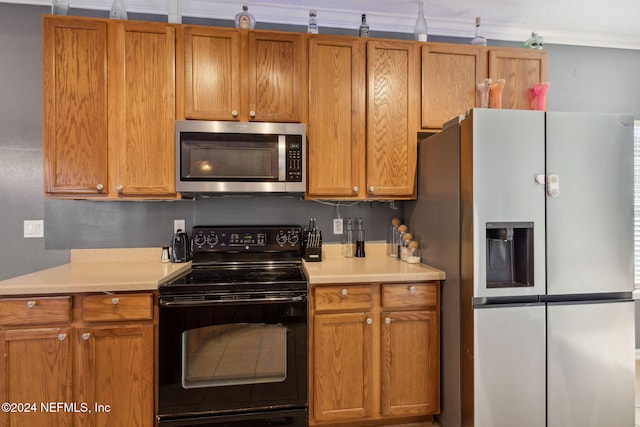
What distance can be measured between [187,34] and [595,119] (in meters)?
2.35

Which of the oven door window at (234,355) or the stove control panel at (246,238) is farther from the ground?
the stove control panel at (246,238)

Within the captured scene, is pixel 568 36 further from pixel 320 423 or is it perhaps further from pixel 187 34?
pixel 320 423

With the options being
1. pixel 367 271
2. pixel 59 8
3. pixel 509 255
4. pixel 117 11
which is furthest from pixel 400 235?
pixel 59 8

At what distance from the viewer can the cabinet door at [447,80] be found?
212 centimetres

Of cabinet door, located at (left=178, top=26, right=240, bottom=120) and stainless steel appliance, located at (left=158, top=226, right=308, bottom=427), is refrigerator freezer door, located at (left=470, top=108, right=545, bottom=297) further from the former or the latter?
cabinet door, located at (left=178, top=26, right=240, bottom=120)

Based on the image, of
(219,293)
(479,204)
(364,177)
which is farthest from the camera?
(364,177)

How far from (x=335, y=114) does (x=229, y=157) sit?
0.74 metres

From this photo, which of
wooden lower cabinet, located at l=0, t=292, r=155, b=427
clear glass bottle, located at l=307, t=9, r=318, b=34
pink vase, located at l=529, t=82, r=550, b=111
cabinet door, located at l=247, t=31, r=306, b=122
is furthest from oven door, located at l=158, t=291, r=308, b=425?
pink vase, located at l=529, t=82, r=550, b=111

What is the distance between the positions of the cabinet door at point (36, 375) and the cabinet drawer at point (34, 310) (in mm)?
50

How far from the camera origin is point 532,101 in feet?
7.14

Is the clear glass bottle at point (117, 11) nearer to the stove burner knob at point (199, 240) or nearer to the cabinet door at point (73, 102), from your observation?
the cabinet door at point (73, 102)

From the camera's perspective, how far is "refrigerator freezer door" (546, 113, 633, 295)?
159 centimetres

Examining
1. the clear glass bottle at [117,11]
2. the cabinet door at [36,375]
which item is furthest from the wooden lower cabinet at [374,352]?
the clear glass bottle at [117,11]

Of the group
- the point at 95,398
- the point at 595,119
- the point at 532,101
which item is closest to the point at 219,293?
the point at 95,398
